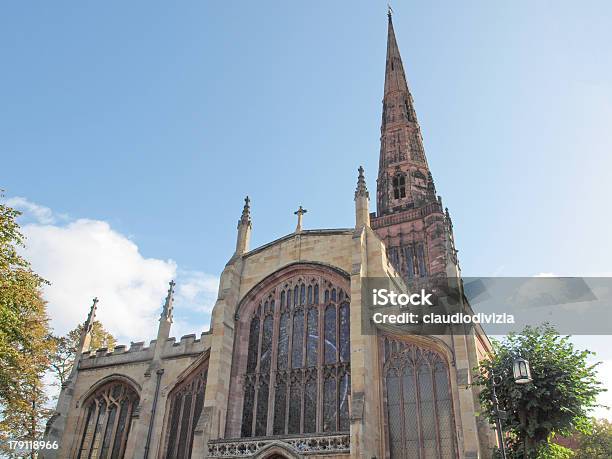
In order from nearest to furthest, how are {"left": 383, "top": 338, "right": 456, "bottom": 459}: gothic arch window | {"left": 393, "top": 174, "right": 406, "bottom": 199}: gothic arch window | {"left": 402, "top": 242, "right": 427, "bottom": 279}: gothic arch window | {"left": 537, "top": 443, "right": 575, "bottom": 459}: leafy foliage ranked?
{"left": 537, "top": 443, "right": 575, "bottom": 459}: leafy foliage < {"left": 383, "top": 338, "right": 456, "bottom": 459}: gothic arch window < {"left": 402, "top": 242, "right": 427, "bottom": 279}: gothic arch window < {"left": 393, "top": 174, "right": 406, "bottom": 199}: gothic arch window

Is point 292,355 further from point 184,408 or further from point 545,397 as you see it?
point 545,397

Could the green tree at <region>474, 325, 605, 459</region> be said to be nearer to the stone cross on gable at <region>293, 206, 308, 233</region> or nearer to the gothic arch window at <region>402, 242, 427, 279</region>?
the stone cross on gable at <region>293, 206, 308, 233</region>

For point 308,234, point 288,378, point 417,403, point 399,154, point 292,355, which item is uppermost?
point 399,154

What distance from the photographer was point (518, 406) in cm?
1480

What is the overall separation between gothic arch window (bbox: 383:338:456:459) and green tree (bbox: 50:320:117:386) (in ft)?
50.2

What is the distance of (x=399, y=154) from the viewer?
42.5m

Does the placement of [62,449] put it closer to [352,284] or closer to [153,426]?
[153,426]

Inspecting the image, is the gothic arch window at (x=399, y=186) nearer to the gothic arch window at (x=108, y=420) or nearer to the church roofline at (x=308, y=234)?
the church roofline at (x=308, y=234)

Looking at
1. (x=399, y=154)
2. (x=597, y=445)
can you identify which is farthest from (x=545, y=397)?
(x=399, y=154)

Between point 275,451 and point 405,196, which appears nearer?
point 275,451

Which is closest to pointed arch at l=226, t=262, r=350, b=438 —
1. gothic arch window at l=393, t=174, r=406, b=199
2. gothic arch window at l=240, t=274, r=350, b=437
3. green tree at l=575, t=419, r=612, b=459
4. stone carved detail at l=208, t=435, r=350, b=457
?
gothic arch window at l=240, t=274, r=350, b=437

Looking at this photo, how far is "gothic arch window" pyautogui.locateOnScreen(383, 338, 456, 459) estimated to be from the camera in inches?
640

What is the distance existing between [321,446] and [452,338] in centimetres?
550

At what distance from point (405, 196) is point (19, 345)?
27.5 m
